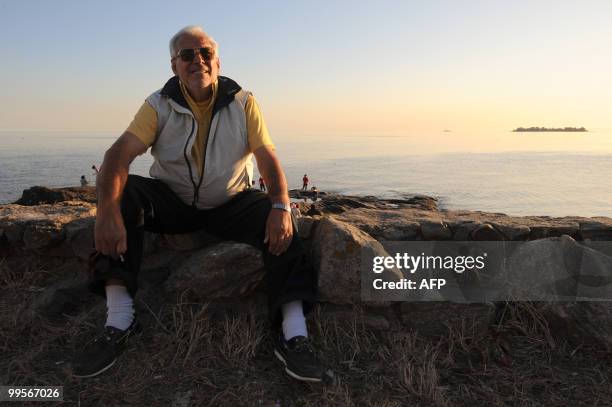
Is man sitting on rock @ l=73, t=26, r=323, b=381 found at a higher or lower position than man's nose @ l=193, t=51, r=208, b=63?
lower

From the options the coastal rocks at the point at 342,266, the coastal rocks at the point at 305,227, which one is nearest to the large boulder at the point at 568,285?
the coastal rocks at the point at 342,266

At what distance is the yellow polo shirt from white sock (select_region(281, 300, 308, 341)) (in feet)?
3.69

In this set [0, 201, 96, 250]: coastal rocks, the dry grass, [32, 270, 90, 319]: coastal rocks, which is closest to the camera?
the dry grass

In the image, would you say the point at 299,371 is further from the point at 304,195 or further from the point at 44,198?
the point at 304,195

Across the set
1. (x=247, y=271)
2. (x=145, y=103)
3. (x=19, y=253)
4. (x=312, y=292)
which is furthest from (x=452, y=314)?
(x=19, y=253)

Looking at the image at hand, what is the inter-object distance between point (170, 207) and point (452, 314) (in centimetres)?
214

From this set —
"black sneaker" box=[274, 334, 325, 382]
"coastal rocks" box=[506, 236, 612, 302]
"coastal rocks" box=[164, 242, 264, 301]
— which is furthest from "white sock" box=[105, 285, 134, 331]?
A: "coastal rocks" box=[506, 236, 612, 302]

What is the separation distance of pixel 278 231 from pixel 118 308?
3.71 feet

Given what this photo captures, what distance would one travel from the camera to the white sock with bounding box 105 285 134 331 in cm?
282

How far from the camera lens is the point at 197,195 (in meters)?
3.24

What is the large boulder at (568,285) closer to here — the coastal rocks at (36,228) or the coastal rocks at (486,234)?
the coastal rocks at (486,234)

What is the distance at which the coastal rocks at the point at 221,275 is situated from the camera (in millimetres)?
3162

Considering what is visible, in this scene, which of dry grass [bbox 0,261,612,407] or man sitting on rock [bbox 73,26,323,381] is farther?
man sitting on rock [bbox 73,26,323,381]

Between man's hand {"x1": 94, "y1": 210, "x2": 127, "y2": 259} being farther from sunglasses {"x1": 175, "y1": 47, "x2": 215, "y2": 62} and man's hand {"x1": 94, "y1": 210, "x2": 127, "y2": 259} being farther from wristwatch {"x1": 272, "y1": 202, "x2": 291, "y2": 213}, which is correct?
sunglasses {"x1": 175, "y1": 47, "x2": 215, "y2": 62}
